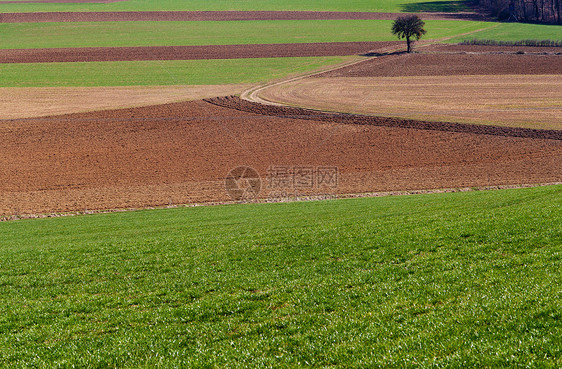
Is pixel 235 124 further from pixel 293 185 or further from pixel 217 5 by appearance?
pixel 217 5

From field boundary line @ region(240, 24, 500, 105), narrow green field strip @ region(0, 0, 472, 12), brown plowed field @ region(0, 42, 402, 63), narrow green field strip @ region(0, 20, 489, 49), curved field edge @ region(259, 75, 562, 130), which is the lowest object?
curved field edge @ region(259, 75, 562, 130)

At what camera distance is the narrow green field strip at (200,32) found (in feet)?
335

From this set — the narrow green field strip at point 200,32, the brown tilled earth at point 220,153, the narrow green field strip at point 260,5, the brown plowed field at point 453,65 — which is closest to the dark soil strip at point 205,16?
the narrow green field strip at point 200,32

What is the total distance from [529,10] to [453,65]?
211 feet

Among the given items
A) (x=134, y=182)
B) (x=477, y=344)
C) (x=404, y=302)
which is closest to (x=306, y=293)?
(x=404, y=302)

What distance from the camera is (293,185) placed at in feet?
123

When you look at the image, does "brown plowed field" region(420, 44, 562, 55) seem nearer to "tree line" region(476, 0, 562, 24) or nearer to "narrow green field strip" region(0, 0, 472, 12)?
"tree line" region(476, 0, 562, 24)

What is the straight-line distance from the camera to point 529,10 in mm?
127188

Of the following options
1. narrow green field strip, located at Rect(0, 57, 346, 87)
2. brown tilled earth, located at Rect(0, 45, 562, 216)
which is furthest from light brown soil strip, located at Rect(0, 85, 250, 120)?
brown tilled earth, located at Rect(0, 45, 562, 216)

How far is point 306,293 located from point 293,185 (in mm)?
24399

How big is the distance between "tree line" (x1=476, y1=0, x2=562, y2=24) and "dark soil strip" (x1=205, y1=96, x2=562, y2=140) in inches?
3525

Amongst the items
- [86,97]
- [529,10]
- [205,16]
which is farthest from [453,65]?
[205,16]

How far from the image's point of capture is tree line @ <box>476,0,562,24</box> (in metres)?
122

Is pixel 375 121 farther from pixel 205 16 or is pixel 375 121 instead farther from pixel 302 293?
pixel 205 16
